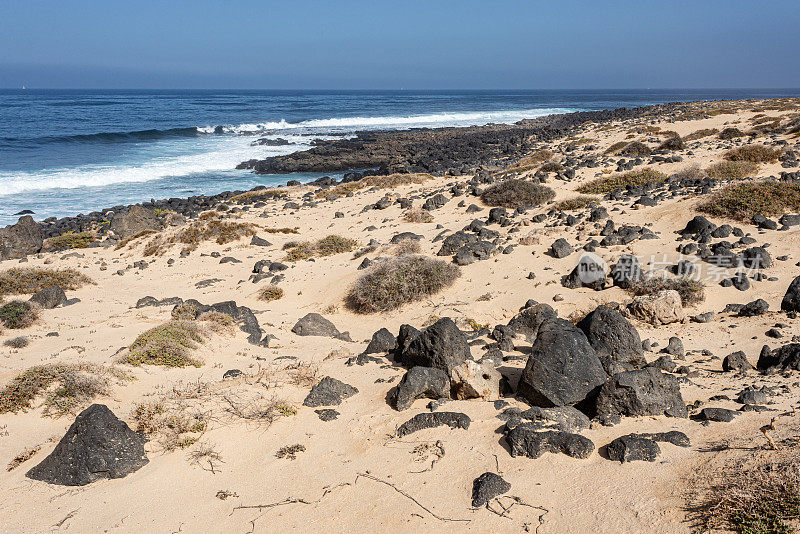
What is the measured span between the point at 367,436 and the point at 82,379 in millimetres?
3658

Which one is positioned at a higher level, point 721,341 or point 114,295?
point 721,341

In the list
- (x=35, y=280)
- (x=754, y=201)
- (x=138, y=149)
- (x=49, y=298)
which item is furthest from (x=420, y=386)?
(x=138, y=149)

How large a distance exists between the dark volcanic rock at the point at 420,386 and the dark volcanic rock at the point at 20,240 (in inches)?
625

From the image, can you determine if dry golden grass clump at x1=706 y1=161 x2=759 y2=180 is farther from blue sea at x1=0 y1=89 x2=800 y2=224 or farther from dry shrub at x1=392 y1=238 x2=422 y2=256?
blue sea at x1=0 y1=89 x2=800 y2=224

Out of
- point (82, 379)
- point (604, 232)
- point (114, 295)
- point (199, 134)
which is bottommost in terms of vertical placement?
point (114, 295)

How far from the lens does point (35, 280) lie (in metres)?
11.6

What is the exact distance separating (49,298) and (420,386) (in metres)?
9.33

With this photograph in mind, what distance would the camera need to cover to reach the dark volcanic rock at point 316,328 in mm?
Answer: 8703

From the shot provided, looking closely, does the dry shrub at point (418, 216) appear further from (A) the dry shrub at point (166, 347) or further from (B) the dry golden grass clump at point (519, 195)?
(A) the dry shrub at point (166, 347)

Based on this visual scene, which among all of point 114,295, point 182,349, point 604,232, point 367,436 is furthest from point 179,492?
point 604,232

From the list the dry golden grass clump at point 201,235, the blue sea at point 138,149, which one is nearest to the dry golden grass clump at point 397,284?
the dry golden grass clump at point 201,235

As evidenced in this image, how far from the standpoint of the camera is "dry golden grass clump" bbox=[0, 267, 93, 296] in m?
11.2

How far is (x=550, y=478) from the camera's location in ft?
13.3

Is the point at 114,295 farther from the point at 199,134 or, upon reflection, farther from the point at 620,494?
the point at 199,134
